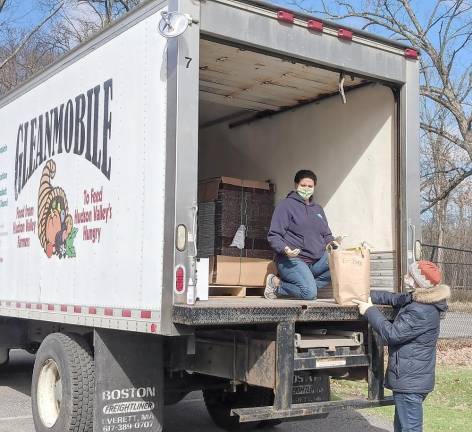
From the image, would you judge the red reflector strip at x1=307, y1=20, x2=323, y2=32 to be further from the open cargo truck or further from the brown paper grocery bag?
the brown paper grocery bag

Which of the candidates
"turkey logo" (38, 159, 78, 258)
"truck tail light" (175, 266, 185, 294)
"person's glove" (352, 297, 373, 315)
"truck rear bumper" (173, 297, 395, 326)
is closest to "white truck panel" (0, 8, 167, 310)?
"turkey logo" (38, 159, 78, 258)

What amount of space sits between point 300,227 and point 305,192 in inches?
14.1

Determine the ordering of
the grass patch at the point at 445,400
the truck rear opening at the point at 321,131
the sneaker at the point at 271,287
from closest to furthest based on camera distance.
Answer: the truck rear opening at the point at 321,131, the sneaker at the point at 271,287, the grass patch at the point at 445,400

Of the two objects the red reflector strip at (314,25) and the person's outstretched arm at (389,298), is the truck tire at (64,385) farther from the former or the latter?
the red reflector strip at (314,25)

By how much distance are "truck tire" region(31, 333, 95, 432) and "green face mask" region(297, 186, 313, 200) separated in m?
2.26

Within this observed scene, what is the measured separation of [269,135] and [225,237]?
51.5 inches

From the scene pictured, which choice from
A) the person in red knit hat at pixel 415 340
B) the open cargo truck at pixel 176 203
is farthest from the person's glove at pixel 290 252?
the person in red knit hat at pixel 415 340

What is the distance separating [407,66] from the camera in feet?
19.1

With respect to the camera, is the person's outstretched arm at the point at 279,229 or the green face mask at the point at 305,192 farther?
the green face mask at the point at 305,192

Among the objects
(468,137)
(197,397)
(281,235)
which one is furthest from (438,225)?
(281,235)

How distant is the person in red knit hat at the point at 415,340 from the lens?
4824mm

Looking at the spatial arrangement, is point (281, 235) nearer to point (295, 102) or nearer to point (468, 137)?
point (295, 102)

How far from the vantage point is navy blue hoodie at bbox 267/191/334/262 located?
20.0 ft

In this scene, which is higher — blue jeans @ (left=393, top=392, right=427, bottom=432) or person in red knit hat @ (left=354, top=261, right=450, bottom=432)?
person in red knit hat @ (left=354, top=261, right=450, bottom=432)
